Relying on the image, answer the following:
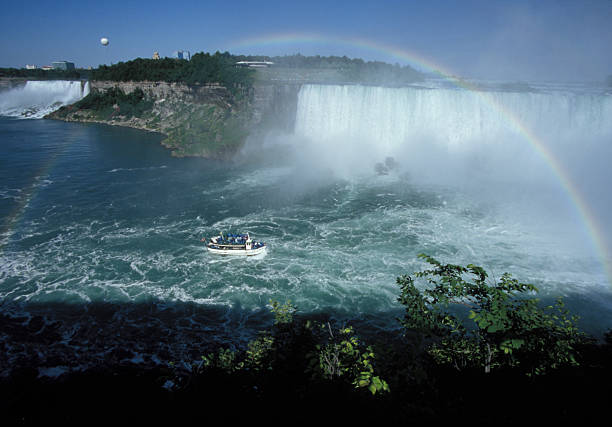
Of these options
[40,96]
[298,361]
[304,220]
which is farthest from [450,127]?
[40,96]

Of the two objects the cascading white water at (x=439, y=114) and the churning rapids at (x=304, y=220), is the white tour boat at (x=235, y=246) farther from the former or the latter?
the cascading white water at (x=439, y=114)

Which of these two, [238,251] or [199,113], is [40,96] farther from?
[238,251]

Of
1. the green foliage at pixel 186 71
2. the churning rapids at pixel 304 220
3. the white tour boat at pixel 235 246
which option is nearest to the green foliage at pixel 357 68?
the green foliage at pixel 186 71

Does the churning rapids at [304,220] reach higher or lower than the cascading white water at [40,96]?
lower

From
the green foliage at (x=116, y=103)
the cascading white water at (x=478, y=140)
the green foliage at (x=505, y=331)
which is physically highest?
the green foliage at (x=116, y=103)

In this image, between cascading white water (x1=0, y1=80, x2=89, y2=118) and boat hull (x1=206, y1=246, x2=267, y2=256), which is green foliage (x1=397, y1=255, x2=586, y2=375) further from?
cascading white water (x1=0, y1=80, x2=89, y2=118)

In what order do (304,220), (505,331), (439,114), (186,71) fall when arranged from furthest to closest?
(186,71) < (439,114) < (304,220) < (505,331)

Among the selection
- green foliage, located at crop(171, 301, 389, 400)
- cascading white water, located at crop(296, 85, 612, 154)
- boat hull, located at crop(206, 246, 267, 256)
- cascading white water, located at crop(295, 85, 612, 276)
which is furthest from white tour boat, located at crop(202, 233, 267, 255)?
cascading white water, located at crop(296, 85, 612, 154)
